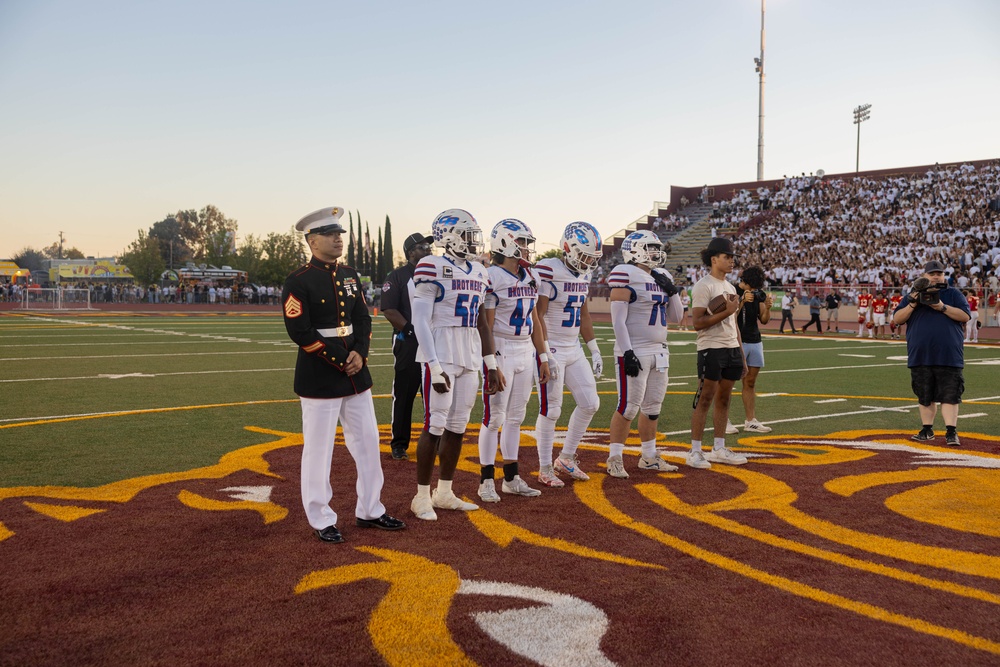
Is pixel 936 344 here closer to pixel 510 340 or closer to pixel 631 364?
pixel 631 364

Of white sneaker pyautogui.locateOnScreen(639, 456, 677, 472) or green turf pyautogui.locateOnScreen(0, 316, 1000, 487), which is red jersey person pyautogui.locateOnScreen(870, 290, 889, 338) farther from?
white sneaker pyautogui.locateOnScreen(639, 456, 677, 472)

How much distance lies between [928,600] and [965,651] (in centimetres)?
59

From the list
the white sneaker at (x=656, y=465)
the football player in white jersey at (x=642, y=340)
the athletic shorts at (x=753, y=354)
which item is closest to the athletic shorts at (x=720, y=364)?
the football player in white jersey at (x=642, y=340)

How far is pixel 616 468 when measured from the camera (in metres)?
6.73

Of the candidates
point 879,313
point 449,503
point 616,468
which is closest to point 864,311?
point 879,313

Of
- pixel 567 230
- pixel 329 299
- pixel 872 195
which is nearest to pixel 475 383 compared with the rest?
pixel 329 299

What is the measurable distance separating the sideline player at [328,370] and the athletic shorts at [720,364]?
11.5 ft

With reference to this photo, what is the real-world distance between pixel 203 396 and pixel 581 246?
21.1 feet

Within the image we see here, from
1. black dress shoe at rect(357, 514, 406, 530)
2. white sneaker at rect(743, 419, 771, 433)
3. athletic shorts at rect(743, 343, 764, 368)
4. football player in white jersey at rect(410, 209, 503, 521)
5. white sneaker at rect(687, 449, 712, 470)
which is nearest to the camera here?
black dress shoe at rect(357, 514, 406, 530)

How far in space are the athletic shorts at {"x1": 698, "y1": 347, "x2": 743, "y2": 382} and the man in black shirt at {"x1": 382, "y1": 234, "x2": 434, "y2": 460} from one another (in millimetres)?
2604

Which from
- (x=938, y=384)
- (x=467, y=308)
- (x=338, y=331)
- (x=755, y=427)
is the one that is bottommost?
(x=755, y=427)

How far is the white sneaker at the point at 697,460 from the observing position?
704cm

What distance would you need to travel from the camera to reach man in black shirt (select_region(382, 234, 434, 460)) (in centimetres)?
774

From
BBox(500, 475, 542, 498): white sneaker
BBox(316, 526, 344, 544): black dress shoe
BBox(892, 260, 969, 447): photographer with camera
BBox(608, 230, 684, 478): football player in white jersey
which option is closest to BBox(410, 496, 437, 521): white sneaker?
BBox(316, 526, 344, 544): black dress shoe
